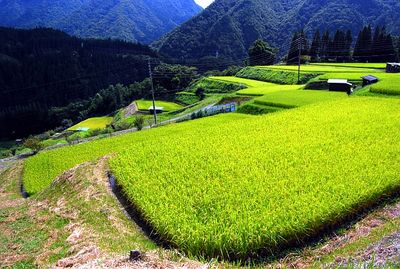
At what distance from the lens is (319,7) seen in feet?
456

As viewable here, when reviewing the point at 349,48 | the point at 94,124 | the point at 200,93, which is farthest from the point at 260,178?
the point at 349,48

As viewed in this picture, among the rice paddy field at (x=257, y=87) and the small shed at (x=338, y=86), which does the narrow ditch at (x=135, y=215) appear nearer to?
the small shed at (x=338, y=86)

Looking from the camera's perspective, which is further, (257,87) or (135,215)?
(257,87)

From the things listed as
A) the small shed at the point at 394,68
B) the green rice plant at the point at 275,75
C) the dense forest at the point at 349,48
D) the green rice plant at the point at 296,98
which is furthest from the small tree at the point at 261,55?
the green rice plant at the point at 296,98

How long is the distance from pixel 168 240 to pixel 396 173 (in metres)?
6.94

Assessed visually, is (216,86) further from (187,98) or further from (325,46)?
(325,46)

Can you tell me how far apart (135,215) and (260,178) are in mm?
3891

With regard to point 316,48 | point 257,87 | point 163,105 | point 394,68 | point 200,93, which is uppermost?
point 316,48

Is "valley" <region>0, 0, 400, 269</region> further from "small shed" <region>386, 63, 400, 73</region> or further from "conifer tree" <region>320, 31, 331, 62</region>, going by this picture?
"conifer tree" <region>320, 31, 331, 62</region>

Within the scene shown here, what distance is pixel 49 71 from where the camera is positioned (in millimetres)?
105188

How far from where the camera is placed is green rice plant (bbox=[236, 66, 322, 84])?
4745 cm

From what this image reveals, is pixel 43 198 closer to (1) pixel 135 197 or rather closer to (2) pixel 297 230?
(1) pixel 135 197

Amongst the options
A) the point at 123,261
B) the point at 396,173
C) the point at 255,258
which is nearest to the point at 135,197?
the point at 123,261

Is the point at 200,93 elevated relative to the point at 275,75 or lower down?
lower down
